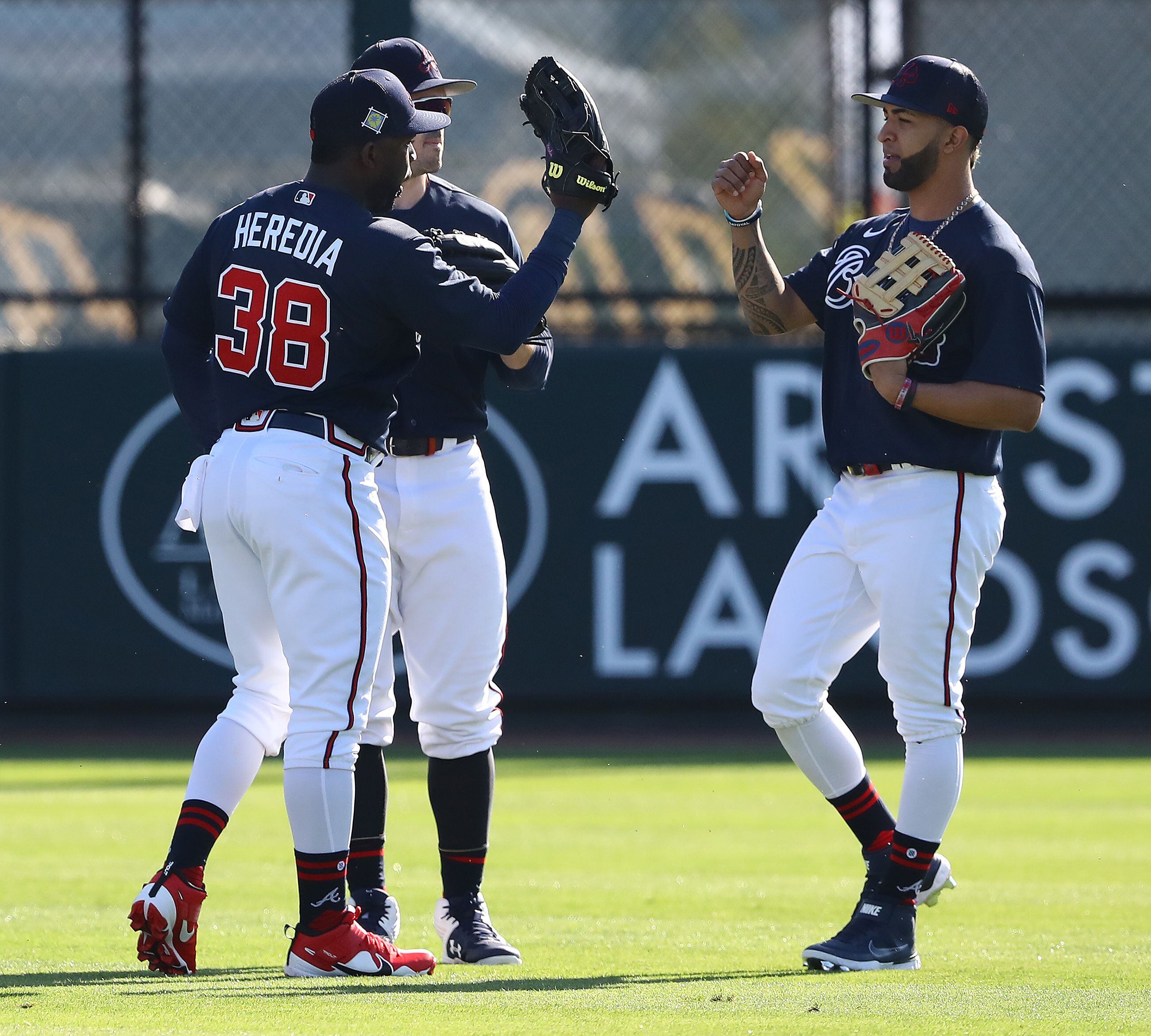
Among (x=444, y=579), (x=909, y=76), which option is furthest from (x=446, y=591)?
(x=909, y=76)

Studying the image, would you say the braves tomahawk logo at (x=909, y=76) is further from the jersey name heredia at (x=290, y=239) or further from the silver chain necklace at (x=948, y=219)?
the jersey name heredia at (x=290, y=239)

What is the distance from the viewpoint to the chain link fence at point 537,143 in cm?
1122

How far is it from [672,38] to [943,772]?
24.3 ft

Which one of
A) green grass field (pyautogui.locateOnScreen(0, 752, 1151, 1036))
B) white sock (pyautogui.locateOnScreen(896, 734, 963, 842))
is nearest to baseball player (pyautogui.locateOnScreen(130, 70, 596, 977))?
green grass field (pyautogui.locateOnScreen(0, 752, 1151, 1036))

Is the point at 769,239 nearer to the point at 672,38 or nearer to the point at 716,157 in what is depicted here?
the point at 716,157

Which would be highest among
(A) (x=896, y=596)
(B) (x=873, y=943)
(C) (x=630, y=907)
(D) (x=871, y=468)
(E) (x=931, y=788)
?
(D) (x=871, y=468)

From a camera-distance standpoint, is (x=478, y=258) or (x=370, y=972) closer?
(x=370, y=972)

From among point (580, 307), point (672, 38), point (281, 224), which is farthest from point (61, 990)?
point (672, 38)

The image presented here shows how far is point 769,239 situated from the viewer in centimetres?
1123

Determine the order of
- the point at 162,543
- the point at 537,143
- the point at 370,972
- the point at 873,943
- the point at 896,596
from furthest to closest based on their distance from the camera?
1. the point at 537,143
2. the point at 162,543
3. the point at 896,596
4. the point at 873,943
5. the point at 370,972

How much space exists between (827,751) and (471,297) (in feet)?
5.06

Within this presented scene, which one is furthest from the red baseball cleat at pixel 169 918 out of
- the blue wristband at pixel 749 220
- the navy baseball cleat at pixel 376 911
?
the blue wristband at pixel 749 220

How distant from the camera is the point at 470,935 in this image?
16.1 ft

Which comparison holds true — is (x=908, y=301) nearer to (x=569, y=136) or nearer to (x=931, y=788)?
(x=569, y=136)
